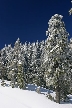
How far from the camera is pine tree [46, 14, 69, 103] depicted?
1282 inches

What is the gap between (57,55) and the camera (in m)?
32.9

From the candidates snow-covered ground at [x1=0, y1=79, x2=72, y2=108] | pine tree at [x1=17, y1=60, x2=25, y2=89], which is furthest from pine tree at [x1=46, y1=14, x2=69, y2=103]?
pine tree at [x1=17, y1=60, x2=25, y2=89]

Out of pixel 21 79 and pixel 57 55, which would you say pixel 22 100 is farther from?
pixel 21 79

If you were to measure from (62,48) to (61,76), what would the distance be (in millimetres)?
4169

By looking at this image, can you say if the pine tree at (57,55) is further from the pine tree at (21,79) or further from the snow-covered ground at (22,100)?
the pine tree at (21,79)

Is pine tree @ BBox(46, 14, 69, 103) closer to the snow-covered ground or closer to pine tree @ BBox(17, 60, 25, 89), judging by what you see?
the snow-covered ground

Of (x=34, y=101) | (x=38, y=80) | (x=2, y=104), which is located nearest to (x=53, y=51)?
(x=34, y=101)

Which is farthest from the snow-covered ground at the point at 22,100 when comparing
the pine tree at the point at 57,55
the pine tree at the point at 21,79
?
the pine tree at the point at 21,79

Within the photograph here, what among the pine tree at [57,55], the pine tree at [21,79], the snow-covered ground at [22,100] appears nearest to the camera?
the snow-covered ground at [22,100]

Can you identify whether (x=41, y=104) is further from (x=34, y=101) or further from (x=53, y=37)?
(x=53, y=37)

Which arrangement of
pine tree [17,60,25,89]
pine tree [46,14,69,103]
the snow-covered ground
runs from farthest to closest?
pine tree [17,60,25,89], pine tree [46,14,69,103], the snow-covered ground

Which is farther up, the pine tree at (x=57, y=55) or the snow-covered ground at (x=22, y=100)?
the pine tree at (x=57, y=55)

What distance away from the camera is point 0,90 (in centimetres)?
3359

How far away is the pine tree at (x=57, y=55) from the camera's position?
32.6 m
